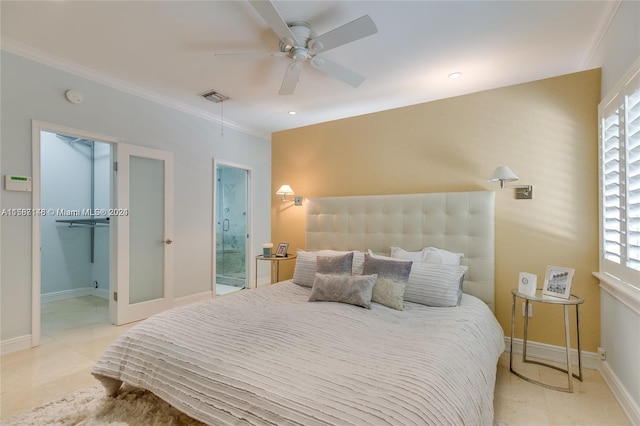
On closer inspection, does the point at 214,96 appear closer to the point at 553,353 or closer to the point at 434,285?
the point at 434,285

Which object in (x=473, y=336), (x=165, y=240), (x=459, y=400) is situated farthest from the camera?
(x=165, y=240)

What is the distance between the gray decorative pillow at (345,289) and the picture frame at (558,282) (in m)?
1.36

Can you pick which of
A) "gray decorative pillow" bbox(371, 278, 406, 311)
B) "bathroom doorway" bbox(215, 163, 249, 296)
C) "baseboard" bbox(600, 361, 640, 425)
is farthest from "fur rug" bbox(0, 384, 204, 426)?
"bathroom doorway" bbox(215, 163, 249, 296)

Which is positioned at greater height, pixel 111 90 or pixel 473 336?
pixel 111 90

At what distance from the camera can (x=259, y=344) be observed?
5.32ft

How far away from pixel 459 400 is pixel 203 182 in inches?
159

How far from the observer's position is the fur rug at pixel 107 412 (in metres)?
1.66

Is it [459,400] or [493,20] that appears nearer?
[459,400]

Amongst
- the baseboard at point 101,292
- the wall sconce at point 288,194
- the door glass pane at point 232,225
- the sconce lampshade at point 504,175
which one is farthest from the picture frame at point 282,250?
the baseboard at point 101,292

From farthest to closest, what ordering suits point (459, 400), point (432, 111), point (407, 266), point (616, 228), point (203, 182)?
1. point (203, 182)
2. point (432, 111)
3. point (407, 266)
4. point (616, 228)
5. point (459, 400)

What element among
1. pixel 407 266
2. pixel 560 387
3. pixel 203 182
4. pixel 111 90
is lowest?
pixel 560 387

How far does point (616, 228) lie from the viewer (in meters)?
2.14

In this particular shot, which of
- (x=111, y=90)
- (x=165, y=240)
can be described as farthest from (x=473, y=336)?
(x=111, y=90)

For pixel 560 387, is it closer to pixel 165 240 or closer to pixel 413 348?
pixel 413 348
